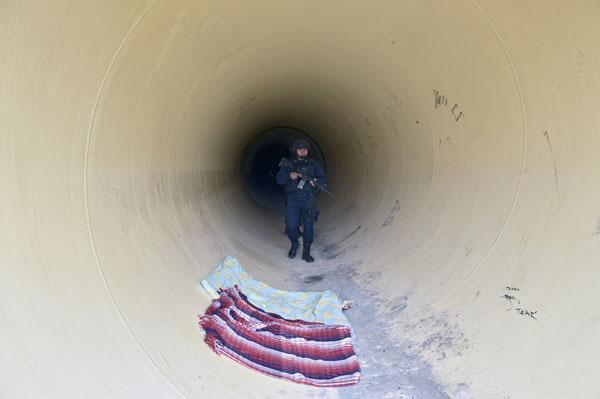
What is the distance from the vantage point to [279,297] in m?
4.92

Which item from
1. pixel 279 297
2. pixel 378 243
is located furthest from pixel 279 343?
pixel 378 243

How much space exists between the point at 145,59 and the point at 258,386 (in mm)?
2368

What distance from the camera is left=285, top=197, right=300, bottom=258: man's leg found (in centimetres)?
646

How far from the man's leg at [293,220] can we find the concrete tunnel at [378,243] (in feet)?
2.66

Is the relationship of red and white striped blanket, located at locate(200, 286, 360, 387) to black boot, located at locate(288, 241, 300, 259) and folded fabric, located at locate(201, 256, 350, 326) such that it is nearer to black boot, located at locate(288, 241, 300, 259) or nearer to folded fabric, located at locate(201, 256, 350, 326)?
folded fabric, located at locate(201, 256, 350, 326)

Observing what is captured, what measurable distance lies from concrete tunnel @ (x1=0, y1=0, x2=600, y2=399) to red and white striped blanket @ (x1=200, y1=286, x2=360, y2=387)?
11cm

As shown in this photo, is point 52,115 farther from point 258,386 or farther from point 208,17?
point 258,386

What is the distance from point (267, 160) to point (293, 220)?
18.5 feet

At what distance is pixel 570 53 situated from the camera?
3.12 m

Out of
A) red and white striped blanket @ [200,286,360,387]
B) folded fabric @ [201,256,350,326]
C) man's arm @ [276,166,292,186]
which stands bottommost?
red and white striped blanket @ [200,286,360,387]

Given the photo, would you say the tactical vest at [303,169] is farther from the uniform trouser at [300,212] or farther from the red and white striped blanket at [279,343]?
the red and white striped blanket at [279,343]

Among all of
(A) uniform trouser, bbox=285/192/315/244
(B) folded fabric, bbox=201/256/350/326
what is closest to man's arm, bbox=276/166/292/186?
(A) uniform trouser, bbox=285/192/315/244

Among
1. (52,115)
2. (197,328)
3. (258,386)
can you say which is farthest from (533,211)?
(52,115)

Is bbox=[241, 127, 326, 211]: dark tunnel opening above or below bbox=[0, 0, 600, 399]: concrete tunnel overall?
above
